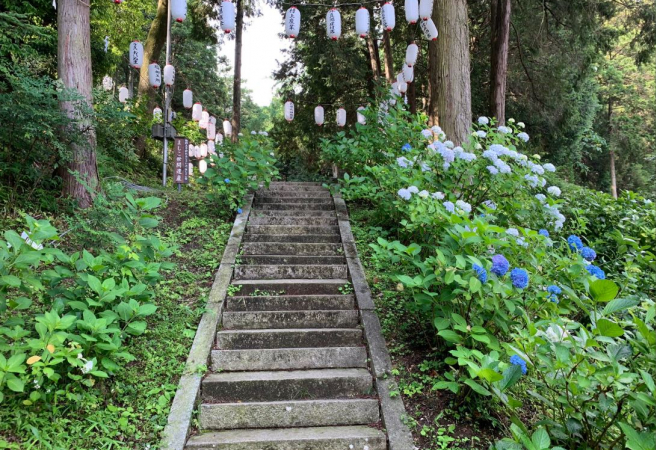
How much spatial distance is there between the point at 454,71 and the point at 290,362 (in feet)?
15.1

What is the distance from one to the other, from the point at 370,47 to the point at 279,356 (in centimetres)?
1327

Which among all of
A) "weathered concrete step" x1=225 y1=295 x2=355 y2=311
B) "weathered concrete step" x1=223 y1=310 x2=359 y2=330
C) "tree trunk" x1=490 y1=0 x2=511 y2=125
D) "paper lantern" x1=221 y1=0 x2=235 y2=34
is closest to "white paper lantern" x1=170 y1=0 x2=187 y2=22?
"paper lantern" x1=221 y1=0 x2=235 y2=34

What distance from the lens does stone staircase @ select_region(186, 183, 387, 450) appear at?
9.76 ft

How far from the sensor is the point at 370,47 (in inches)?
571

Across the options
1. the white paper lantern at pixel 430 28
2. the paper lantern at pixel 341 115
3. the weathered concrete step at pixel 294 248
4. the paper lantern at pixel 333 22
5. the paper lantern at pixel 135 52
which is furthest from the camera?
the paper lantern at pixel 341 115

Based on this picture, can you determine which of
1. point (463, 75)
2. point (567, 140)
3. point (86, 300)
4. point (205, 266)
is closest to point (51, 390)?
point (86, 300)

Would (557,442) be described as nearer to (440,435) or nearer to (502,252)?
(440,435)

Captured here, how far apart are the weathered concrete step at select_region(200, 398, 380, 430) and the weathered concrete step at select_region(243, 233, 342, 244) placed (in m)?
2.79

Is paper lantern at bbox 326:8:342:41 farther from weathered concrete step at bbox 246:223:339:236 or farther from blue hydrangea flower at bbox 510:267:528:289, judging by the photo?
blue hydrangea flower at bbox 510:267:528:289

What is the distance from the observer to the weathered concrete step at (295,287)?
14.8 ft

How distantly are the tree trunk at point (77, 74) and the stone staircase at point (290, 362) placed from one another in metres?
2.31

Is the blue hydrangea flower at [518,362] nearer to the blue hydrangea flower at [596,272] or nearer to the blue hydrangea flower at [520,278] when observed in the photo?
the blue hydrangea flower at [520,278]

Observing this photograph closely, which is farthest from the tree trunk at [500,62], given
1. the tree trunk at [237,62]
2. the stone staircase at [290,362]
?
the tree trunk at [237,62]

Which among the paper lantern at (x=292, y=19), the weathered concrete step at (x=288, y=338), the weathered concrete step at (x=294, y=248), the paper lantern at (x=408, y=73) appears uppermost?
the paper lantern at (x=292, y=19)
